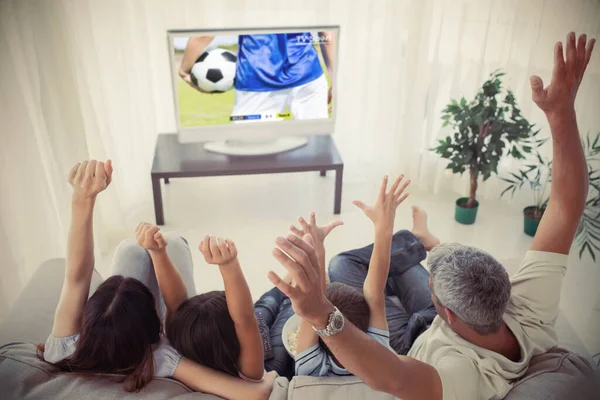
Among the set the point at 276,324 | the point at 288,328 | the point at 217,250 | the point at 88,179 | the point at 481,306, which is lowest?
the point at 276,324

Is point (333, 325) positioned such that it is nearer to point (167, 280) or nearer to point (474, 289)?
point (474, 289)

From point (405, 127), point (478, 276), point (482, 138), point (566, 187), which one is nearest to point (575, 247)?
point (482, 138)

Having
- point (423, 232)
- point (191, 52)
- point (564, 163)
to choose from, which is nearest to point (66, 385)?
point (564, 163)

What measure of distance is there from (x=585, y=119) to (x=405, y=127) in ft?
3.59

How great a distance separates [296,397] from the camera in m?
1.25

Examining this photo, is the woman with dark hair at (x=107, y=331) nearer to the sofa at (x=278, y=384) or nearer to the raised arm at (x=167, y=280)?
the sofa at (x=278, y=384)

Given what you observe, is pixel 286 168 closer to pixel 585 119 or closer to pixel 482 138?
pixel 482 138

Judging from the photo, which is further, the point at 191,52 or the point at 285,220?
the point at 285,220

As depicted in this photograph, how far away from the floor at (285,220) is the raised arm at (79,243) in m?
1.32

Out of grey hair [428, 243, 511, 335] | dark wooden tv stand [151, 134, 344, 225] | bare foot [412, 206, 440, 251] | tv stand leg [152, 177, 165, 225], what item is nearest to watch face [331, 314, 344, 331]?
grey hair [428, 243, 511, 335]

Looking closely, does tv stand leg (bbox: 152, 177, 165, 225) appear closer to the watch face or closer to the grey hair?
the grey hair

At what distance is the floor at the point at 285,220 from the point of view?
2746mm

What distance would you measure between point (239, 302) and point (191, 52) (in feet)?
6.23

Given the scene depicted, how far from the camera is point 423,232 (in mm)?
2383
